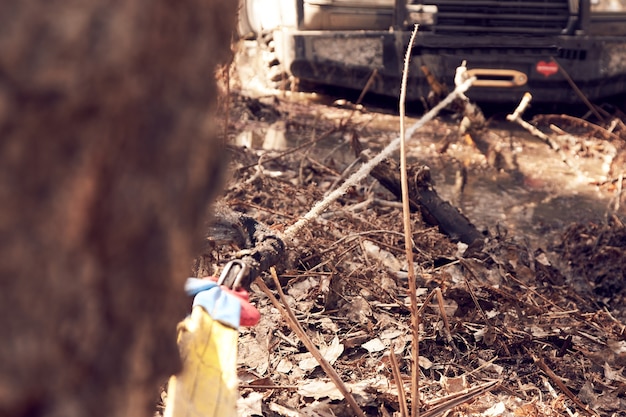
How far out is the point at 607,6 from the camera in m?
7.38

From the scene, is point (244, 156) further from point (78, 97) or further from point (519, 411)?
point (78, 97)

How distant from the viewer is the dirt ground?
250cm

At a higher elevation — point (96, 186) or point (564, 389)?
point (96, 186)

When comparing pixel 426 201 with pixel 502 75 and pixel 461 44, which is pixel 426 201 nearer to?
pixel 461 44

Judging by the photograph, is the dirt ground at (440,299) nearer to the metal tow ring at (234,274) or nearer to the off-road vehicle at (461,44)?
the metal tow ring at (234,274)

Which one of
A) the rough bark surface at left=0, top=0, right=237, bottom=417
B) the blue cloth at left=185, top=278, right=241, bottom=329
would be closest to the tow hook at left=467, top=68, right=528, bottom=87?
the blue cloth at left=185, top=278, right=241, bottom=329

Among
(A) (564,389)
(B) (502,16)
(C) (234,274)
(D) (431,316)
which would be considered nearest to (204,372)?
(C) (234,274)

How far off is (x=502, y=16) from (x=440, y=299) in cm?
523

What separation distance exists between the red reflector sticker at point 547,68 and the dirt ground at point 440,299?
5.22 ft

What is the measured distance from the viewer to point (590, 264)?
416cm

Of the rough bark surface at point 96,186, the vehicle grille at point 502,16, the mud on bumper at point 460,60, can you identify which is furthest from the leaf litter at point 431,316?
the vehicle grille at point 502,16

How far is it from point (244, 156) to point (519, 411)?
306 centimetres

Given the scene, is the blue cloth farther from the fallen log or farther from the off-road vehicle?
the off-road vehicle

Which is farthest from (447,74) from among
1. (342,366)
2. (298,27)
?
(342,366)
